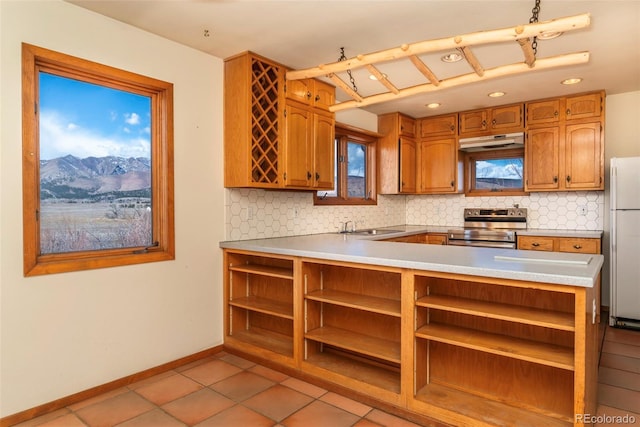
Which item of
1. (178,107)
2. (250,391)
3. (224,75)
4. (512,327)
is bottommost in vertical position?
(250,391)

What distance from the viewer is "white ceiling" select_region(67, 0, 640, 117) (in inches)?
91.5

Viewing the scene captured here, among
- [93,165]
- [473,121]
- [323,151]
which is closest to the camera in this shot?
[93,165]

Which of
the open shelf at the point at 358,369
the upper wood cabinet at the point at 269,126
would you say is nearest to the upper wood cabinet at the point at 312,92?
the upper wood cabinet at the point at 269,126

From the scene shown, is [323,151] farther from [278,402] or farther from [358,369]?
[278,402]

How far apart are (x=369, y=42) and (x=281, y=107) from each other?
0.88 metres

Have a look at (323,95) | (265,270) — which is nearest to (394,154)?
(323,95)

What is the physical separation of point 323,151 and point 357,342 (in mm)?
1809

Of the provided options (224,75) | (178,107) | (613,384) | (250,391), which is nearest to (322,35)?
(224,75)

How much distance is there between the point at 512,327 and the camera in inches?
84.4

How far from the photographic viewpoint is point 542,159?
438cm

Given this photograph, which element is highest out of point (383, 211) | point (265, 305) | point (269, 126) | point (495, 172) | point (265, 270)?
point (269, 126)

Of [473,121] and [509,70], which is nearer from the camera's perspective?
[509,70]

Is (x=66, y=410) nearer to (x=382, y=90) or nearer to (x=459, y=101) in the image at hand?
(x=382, y=90)

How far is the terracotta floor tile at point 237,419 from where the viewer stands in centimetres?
215
